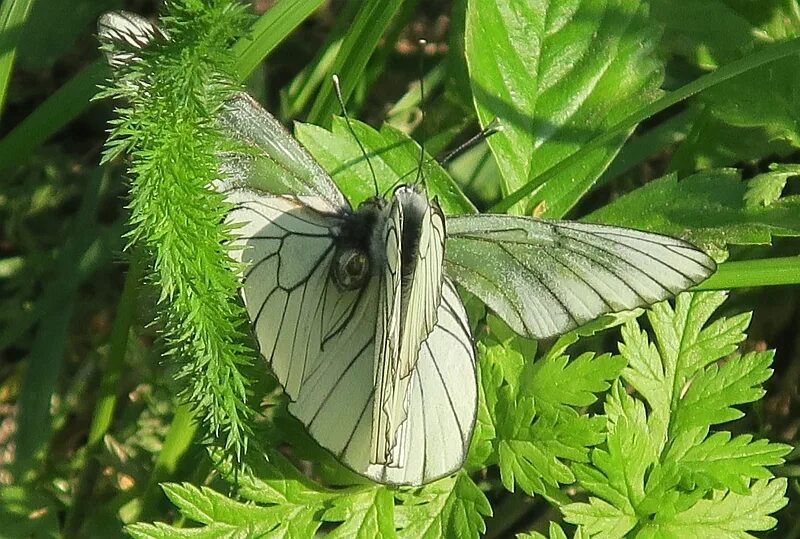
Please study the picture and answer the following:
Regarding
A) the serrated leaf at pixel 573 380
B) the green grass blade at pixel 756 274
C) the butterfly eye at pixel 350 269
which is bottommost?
the serrated leaf at pixel 573 380

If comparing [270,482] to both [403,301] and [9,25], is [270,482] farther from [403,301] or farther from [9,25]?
[9,25]

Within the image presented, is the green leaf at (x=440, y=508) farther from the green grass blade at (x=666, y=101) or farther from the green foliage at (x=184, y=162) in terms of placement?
the green grass blade at (x=666, y=101)

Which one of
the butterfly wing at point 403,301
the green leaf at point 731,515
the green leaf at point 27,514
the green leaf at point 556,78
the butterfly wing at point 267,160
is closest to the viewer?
the butterfly wing at point 403,301

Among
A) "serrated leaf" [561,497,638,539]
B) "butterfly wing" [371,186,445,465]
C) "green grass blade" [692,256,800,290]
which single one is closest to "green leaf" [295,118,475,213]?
"butterfly wing" [371,186,445,465]

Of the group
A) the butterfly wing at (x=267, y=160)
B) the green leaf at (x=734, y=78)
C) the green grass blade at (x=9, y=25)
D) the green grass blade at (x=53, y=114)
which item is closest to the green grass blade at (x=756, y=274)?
the green leaf at (x=734, y=78)

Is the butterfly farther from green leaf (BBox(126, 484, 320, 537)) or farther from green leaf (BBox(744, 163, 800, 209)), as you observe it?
green leaf (BBox(744, 163, 800, 209))

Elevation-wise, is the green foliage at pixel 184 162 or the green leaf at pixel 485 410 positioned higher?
the green foliage at pixel 184 162

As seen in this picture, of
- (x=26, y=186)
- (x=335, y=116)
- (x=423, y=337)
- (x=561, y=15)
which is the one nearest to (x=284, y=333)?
(x=423, y=337)
